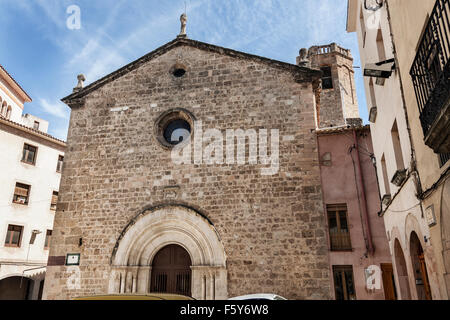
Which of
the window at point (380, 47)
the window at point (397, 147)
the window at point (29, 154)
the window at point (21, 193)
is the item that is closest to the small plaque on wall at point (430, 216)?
the window at point (397, 147)

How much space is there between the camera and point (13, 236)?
16.9 metres

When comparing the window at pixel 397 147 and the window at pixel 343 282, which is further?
the window at pixel 343 282

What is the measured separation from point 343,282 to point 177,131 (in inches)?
256

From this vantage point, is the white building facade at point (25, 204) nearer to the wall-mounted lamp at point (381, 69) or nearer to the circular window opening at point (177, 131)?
the circular window opening at point (177, 131)

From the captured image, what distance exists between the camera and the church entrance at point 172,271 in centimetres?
984

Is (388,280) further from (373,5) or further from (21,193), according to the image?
(21,193)

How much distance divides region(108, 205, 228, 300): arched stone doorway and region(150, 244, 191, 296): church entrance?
142 mm

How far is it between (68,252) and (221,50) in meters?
7.85

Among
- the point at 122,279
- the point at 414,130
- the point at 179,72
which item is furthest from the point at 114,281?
the point at 414,130

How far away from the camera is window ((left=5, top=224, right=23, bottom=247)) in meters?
16.6

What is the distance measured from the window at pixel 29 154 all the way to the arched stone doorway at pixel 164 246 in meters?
11.0

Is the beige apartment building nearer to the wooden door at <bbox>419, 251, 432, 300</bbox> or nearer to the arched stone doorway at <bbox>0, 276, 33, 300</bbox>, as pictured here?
the wooden door at <bbox>419, 251, 432, 300</bbox>
